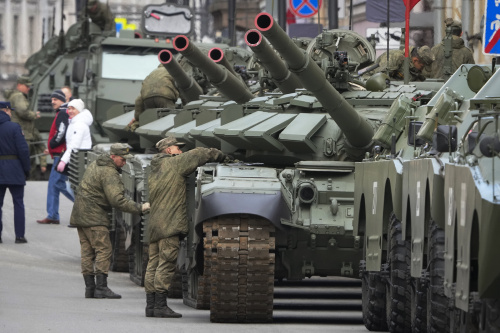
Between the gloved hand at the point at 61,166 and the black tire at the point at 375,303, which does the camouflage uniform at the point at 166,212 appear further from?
the gloved hand at the point at 61,166

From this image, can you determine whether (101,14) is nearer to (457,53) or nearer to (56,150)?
(56,150)

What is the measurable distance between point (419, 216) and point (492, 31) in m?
4.19

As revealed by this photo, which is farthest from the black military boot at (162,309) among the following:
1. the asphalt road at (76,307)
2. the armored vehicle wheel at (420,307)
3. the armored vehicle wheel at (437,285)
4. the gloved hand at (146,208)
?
the armored vehicle wheel at (437,285)

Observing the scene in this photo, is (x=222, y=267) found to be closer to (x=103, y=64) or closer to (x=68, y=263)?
(x=68, y=263)

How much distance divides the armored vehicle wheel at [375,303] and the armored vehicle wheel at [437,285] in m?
2.36

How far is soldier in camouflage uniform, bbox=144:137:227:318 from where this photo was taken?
14.5 metres

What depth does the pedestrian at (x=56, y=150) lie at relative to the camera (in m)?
23.3

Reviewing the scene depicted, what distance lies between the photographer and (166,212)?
48.1ft

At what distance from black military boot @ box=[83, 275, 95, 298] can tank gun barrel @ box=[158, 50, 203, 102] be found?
3.57 meters

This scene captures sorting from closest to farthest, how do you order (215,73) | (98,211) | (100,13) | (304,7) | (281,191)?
1. (281,191)
2. (98,211)
3. (215,73)
4. (304,7)
5. (100,13)

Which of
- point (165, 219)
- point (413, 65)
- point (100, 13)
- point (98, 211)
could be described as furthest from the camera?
point (100, 13)

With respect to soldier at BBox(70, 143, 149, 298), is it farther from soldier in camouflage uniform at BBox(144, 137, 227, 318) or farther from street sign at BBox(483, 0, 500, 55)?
street sign at BBox(483, 0, 500, 55)

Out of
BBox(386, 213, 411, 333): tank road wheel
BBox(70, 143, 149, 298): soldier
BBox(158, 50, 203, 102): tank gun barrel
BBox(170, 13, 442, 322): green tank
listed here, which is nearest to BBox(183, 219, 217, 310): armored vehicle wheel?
BBox(170, 13, 442, 322): green tank

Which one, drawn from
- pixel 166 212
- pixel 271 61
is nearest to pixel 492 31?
pixel 271 61
